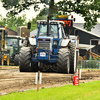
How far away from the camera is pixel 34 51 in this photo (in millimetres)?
19828

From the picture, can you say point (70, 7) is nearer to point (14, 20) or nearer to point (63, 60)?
point (63, 60)

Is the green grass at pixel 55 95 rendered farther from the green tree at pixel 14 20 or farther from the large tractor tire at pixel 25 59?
the green tree at pixel 14 20

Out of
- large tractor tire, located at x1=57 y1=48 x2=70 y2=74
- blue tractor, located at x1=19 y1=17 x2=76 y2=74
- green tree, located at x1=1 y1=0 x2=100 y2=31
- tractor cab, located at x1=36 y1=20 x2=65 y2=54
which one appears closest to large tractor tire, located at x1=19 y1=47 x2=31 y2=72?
blue tractor, located at x1=19 y1=17 x2=76 y2=74

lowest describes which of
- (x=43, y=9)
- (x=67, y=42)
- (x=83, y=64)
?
(x=83, y=64)

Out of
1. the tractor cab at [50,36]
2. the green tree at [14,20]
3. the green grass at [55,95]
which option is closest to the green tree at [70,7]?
the tractor cab at [50,36]

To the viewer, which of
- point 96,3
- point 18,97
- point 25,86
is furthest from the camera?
point 96,3

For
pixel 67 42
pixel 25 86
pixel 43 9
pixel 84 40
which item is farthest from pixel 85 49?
pixel 25 86

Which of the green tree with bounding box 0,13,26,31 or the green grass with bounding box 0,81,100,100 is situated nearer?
the green grass with bounding box 0,81,100,100

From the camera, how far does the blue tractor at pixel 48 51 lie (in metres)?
18.6

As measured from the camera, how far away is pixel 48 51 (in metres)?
18.6

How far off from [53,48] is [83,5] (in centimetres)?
2512

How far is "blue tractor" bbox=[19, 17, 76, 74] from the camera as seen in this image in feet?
61.1

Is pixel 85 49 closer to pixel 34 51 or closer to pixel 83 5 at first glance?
pixel 83 5

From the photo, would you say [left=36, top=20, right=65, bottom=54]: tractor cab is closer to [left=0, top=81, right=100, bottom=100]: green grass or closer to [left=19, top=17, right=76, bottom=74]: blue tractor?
[left=19, top=17, right=76, bottom=74]: blue tractor
